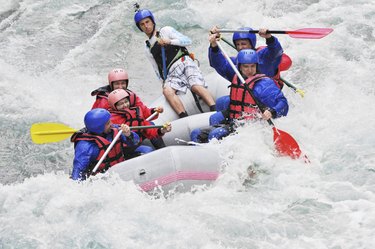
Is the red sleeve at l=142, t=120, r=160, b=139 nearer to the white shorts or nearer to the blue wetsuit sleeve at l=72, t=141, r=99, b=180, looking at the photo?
the blue wetsuit sleeve at l=72, t=141, r=99, b=180

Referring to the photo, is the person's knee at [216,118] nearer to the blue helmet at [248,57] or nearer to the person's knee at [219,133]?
the person's knee at [219,133]

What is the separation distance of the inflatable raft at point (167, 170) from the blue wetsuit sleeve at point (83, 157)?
0.29 metres

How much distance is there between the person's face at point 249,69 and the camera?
7.47 metres

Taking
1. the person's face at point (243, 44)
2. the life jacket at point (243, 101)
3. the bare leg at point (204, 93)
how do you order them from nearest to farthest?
the life jacket at point (243, 101), the person's face at point (243, 44), the bare leg at point (204, 93)

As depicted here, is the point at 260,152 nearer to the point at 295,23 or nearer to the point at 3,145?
the point at 3,145

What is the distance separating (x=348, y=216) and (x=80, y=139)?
2.60m

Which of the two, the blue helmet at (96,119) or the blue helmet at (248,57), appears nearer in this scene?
the blue helmet at (96,119)

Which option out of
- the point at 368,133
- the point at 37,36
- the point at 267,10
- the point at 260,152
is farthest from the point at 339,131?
the point at 37,36

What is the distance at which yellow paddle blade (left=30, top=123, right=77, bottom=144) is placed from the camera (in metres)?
7.32

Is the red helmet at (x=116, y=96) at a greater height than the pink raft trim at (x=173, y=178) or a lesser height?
greater

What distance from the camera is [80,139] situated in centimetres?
Answer: 682

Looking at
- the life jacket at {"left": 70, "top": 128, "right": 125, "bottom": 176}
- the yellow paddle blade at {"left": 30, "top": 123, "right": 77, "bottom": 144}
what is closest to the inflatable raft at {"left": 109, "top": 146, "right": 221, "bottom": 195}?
the life jacket at {"left": 70, "top": 128, "right": 125, "bottom": 176}

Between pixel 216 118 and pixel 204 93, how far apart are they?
2.61 feet

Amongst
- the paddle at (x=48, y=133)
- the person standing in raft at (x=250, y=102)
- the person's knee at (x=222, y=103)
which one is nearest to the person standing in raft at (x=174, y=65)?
the person's knee at (x=222, y=103)
